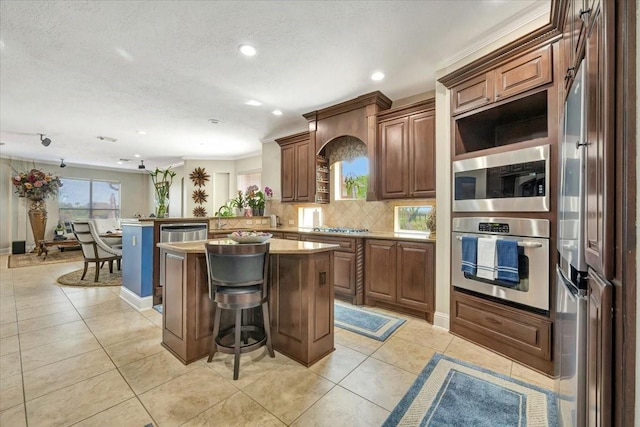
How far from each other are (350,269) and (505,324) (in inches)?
67.9

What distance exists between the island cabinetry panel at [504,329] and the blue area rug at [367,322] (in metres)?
0.63

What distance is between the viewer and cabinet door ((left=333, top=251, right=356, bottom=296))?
349cm

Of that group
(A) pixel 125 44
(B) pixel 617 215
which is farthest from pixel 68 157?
(B) pixel 617 215

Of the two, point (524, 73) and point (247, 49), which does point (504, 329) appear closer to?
point (524, 73)

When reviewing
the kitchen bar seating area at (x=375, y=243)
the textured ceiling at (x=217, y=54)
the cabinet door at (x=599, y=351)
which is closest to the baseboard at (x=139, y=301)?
the kitchen bar seating area at (x=375, y=243)

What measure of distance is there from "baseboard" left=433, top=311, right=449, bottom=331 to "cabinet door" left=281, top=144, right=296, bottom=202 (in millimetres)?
2897

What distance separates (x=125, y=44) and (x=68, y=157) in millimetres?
7082

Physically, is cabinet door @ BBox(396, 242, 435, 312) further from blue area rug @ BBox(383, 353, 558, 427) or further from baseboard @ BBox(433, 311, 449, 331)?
blue area rug @ BBox(383, 353, 558, 427)

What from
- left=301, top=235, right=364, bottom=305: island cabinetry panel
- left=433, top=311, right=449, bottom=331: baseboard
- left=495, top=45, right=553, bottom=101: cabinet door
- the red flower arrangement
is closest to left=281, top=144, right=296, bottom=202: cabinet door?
left=301, top=235, right=364, bottom=305: island cabinetry panel

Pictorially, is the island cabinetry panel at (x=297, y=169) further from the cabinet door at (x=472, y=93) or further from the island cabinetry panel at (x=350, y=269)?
the cabinet door at (x=472, y=93)

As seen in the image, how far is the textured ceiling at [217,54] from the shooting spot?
2.08 meters

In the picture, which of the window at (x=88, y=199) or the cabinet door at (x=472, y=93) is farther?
the window at (x=88, y=199)

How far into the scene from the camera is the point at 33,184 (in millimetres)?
7094

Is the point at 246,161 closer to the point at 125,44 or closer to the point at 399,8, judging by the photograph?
→ the point at 125,44
